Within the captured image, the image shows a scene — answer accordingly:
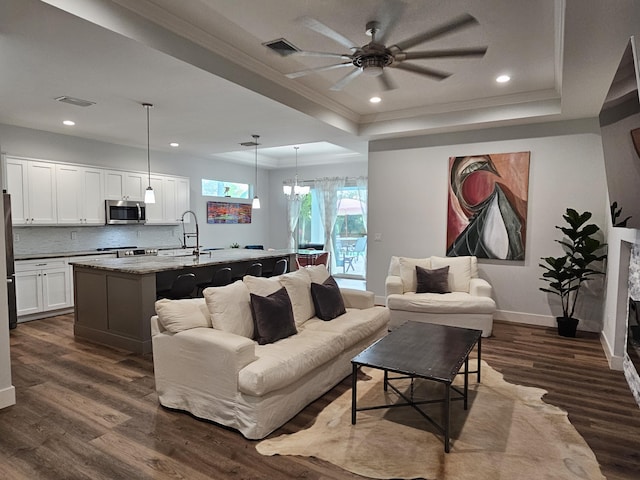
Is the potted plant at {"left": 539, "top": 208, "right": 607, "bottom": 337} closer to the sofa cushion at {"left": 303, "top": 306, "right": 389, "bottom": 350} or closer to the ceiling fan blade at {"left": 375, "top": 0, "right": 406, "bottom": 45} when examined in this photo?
the sofa cushion at {"left": 303, "top": 306, "right": 389, "bottom": 350}

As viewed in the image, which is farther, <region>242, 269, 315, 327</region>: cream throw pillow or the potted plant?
the potted plant

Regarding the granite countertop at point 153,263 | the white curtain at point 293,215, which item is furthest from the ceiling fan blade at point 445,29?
the white curtain at point 293,215

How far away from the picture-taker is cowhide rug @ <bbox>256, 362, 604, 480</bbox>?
7.36 feet

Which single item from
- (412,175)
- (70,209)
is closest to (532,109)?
(412,175)

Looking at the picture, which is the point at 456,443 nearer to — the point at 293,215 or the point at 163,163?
the point at 163,163

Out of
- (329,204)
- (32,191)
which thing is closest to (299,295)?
(32,191)

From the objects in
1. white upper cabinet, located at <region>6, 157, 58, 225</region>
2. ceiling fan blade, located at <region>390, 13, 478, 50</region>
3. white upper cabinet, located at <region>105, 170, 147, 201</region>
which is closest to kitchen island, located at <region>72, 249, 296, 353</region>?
white upper cabinet, located at <region>6, 157, 58, 225</region>

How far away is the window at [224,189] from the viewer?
863cm

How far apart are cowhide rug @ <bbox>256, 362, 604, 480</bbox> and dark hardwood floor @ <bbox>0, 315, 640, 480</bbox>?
0.10 m

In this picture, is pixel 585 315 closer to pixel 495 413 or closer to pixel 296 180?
pixel 495 413

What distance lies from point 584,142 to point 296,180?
6.15 metres

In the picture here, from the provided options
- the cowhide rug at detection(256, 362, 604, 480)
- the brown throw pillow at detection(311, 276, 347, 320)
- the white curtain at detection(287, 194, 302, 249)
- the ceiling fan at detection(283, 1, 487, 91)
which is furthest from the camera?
the white curtain at detection(287, 194, 302, 249)

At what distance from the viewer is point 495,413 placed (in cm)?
290

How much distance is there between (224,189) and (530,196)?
20.8 feet
